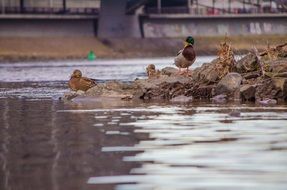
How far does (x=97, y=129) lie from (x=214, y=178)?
7472 mm

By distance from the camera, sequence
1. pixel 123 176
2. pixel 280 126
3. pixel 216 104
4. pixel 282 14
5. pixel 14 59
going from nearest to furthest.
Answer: pixel 123 176
pixel 280 126
pixel 216 104
pixel 14 59
pixel 282 14

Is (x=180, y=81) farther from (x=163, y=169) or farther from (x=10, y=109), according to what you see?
(x=163, y=169)

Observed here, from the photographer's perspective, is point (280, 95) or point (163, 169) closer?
point (163, 169)

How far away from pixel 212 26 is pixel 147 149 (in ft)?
408

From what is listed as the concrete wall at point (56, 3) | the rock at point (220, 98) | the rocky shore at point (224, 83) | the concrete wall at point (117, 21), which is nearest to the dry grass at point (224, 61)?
the rocky shore at point (224, 83)

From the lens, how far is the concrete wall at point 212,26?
138 m

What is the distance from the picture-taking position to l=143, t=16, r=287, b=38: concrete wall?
138 metres

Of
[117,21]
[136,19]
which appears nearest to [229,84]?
[117,21]

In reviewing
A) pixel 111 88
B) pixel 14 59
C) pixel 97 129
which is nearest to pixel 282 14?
pixel 14 59

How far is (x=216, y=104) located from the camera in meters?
26.1

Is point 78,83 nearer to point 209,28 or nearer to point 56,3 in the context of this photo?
point 209,28

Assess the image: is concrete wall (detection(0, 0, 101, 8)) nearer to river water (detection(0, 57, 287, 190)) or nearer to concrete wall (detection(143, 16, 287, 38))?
concrete wall (detection(143, 16, 287, 38))

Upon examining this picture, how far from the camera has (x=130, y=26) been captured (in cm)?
13588

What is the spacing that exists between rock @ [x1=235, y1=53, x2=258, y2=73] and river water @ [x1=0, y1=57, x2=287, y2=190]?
19.6ft
